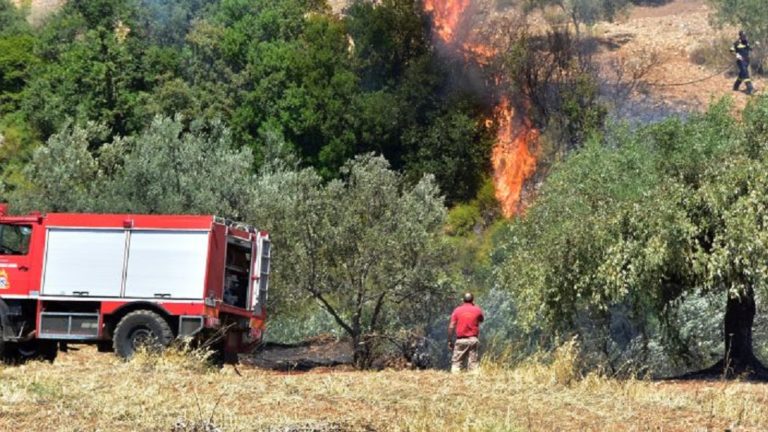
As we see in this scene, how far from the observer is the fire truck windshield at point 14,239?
87.5 ft

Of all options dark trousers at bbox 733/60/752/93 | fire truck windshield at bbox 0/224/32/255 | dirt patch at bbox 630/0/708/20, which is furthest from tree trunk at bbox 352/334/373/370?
dirt patch at bbox 630/0/708/20

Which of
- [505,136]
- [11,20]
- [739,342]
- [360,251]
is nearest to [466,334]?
[739,342]

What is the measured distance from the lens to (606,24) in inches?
3054

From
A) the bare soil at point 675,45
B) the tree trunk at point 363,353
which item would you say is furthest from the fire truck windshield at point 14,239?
the bare soil at point 675,45

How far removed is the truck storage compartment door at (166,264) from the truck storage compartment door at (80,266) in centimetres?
26

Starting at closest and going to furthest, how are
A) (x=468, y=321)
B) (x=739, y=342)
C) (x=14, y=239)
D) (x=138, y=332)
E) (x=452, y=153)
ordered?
(x=468, y=321), (x=138, y=332), (x=14, y=239), (x=739, y=342), (x=452, y=153)

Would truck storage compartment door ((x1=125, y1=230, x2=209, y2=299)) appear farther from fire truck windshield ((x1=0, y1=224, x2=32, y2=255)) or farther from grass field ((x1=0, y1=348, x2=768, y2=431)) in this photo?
grass field ((x1=0, y1=348, x2=768, y2=431))

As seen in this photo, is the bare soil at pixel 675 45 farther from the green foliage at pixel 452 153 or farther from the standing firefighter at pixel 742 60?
the green foliage at pixel 452 153

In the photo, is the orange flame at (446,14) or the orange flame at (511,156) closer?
the orange flame at (511,156)

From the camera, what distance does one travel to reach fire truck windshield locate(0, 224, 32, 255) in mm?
26678

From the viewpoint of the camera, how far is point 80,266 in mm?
26469

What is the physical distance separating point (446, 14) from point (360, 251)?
3290cm

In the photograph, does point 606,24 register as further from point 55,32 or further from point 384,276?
point 384,276

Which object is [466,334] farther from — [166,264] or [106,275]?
[106,275]
